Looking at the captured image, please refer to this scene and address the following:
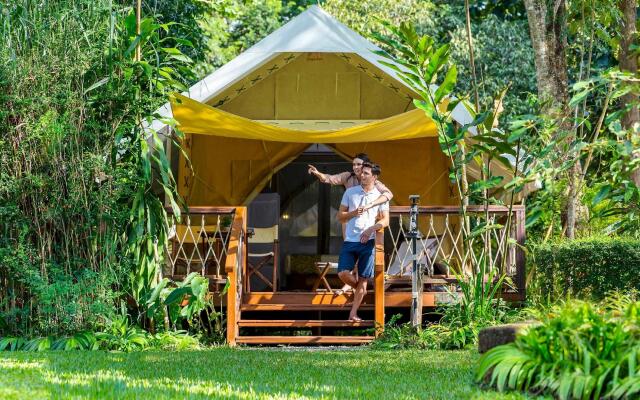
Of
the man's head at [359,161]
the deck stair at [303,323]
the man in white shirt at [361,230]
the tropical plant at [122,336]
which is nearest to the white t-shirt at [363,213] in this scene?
the man in white shirt at [361,230]

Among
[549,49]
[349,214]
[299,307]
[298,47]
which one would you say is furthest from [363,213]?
[549,49]

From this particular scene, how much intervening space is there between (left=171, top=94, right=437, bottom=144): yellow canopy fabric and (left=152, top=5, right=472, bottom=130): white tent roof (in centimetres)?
40

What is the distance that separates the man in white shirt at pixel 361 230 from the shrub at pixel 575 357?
13.4 feet

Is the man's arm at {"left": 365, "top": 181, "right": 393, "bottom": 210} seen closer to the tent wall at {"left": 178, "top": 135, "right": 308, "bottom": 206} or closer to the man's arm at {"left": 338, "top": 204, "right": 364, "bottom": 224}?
the man's arm at {"left": 338, "top": 204, "right": 364, "bottom": 224}

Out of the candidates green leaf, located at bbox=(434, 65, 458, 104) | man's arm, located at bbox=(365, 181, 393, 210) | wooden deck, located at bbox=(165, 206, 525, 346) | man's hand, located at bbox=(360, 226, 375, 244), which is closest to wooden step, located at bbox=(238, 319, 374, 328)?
wooden deck, located at bbox=(165, 206, 525, 346)

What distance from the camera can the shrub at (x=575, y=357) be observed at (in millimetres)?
4691

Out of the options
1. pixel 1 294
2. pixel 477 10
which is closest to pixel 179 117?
pixel 1 294

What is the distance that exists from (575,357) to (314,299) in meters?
5.02

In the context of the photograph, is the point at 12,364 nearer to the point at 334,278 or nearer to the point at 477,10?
the point at 334,278

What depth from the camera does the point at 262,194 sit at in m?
12.1

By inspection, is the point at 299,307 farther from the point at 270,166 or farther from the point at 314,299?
the point at 270,166

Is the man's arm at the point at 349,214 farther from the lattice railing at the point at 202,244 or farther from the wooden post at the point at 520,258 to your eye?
the wooden post at the point at 520,258

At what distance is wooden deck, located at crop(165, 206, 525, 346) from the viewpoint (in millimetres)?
9203

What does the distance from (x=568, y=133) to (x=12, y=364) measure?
3.78 m
